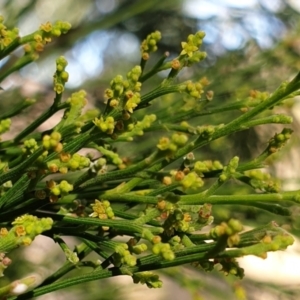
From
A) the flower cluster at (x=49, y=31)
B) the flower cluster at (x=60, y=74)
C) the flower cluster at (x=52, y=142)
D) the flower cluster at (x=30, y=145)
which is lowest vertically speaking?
the flower cluster at (x=52, y=142)

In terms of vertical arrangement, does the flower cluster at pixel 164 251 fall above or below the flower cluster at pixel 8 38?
below

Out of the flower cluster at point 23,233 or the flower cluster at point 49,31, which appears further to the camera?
the flower cluster at point 49,31

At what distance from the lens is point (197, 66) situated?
1.50 metres

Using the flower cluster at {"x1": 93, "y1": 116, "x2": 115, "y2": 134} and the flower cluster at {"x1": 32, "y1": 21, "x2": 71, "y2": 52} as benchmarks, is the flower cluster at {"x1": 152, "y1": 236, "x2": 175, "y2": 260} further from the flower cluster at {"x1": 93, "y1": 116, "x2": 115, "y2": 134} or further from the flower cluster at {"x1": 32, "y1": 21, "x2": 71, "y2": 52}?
the flower cluster at {"x1": 32, "y1": 21, "x2": 71, "y2": 52}

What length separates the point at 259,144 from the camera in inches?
60.5

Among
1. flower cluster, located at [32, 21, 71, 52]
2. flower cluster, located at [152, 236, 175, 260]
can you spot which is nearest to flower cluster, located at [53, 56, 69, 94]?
flower cluster, located at [32, 21, 71, 52]

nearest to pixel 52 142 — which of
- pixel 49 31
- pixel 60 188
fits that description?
pixel 60 188

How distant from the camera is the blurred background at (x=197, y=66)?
1.07 meters

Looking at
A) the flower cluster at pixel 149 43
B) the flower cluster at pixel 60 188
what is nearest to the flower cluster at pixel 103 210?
the flower cluster at pixel 60 188

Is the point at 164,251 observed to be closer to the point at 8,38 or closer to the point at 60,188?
the point at 60,188

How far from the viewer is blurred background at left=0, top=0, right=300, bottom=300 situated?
1.07 meters

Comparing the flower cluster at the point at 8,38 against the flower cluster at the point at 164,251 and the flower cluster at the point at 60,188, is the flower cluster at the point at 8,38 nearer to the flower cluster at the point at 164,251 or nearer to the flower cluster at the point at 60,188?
the flower cluster at the point at 60,188

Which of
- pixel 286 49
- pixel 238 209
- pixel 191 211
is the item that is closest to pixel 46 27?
pixel 191 211

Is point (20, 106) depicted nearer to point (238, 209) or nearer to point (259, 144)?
point (238, 209)
